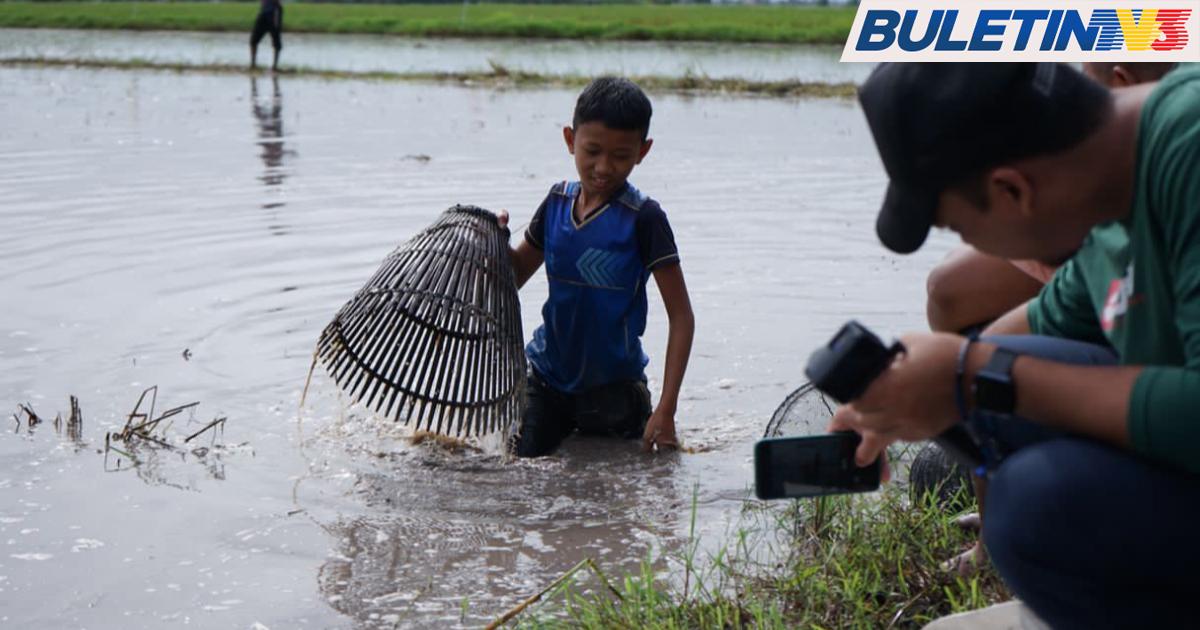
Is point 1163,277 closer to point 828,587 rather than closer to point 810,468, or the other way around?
point 810,468

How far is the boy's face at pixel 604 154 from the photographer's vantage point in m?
3.98

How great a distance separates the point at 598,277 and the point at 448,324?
524 mm

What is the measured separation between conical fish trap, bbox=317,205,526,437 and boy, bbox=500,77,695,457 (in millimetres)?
162

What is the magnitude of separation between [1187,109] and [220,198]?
721cm

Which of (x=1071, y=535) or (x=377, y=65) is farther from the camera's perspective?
(x=377, y=65)

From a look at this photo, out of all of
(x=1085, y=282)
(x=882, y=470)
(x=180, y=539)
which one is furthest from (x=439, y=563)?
(x=1085, y=282)

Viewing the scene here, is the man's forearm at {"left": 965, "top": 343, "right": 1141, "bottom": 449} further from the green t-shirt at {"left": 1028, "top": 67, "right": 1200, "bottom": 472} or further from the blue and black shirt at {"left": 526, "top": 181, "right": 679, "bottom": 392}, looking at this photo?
the blue and black shirt at {"left": 526, "top": 181, "right": 679, "bottom": 392}

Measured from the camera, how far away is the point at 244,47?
26375 millimetres

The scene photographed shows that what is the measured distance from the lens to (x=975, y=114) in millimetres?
1797

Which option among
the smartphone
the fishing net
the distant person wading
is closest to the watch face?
the smartphone

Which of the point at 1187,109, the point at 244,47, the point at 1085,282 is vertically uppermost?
the point at 1187,109

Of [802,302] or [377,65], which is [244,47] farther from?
[802,302]

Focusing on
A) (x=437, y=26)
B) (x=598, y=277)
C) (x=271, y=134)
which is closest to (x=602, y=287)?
(x=598, y=277)

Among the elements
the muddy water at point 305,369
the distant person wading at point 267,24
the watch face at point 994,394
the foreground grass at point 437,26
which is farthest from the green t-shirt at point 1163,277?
the foreground grass at point 437,26
